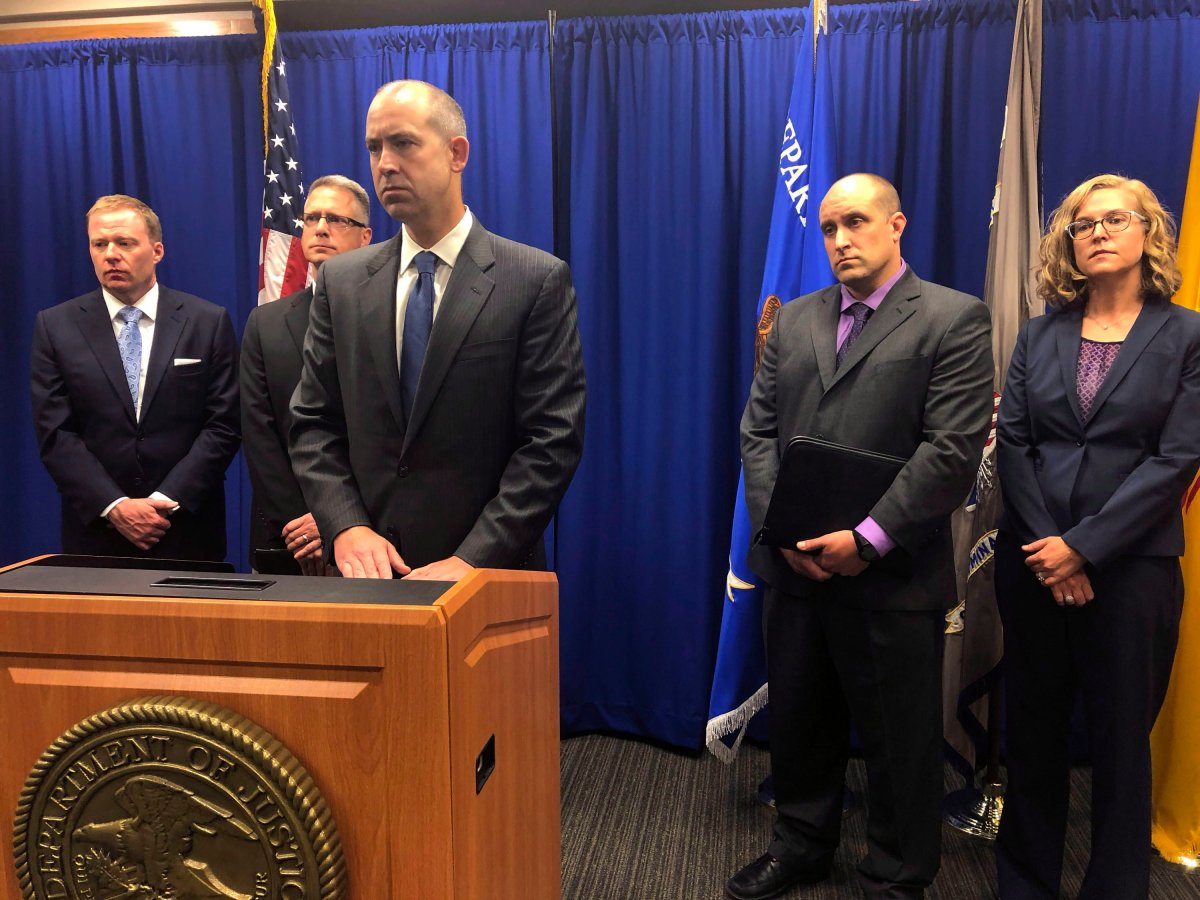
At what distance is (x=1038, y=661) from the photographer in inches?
85.4

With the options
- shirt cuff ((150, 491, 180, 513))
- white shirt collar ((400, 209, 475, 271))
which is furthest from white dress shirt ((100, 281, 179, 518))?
white shirt collar ((400, 209, 475, 271))

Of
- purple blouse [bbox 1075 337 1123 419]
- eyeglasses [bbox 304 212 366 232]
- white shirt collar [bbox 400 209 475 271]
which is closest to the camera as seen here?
white shirt collar [bbox 400 209 475 271]

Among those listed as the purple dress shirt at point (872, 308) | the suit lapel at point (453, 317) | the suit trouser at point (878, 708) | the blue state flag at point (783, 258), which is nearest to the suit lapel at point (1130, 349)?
the purple dress shirt at point (872, 308)

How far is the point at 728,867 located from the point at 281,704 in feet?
6.44

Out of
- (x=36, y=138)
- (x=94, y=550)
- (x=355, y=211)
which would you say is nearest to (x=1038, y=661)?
(x=355, y=211)

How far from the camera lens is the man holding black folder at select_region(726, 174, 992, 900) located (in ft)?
6.80

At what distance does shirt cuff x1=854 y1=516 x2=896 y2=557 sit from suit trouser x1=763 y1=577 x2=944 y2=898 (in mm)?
163

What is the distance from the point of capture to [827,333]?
2.25 metres

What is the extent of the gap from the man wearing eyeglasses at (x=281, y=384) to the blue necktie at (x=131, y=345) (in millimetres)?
447

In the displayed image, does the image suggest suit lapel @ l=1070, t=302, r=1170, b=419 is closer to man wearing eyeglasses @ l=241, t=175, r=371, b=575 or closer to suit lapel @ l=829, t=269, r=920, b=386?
suit lapel @ l=829, t=269, r=920, b=386

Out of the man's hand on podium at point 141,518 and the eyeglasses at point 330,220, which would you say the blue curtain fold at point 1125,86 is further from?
the man's hand on podium at point 141,518

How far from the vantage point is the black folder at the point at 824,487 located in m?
2.03

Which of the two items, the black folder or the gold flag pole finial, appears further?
the gold flag pole finial

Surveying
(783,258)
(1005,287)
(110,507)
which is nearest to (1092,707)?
(1005,287)
